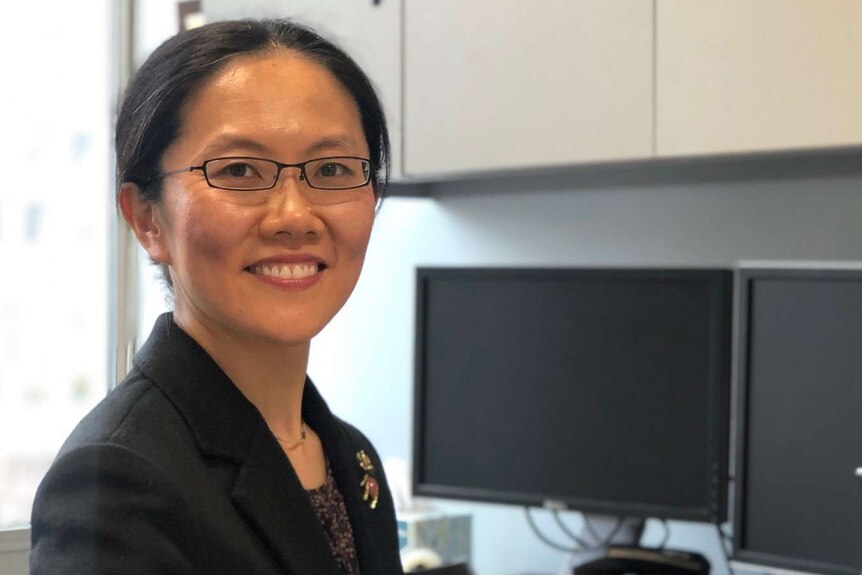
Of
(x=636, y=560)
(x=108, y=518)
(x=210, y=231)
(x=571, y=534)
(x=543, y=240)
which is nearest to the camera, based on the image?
(x=108, y=518)

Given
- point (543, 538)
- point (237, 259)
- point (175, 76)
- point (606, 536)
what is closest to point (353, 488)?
point (237, 259)

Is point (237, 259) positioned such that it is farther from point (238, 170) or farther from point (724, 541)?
point (724, 541)

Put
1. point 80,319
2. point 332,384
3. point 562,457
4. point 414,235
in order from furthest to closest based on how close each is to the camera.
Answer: point 332,384, point 414,235, point 80,319, point 562,457

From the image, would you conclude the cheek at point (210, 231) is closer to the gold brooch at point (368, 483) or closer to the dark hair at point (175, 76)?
the dark hair at point (175, 76)

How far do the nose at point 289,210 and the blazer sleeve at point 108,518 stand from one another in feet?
0.78

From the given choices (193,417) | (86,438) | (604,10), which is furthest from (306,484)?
(604,10)

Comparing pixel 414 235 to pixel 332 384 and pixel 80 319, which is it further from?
pixel 80 319

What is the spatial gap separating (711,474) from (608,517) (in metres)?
0.22

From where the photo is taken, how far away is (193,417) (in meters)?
0.99

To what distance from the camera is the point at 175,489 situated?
903 mm

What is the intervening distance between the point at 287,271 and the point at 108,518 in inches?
10.9

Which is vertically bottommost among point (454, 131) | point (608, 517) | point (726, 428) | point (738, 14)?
point (608, 517)

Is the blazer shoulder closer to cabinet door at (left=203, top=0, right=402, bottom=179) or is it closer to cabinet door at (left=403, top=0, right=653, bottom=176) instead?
cabinet door at (left=403, top=0, right=653, bottom=176)

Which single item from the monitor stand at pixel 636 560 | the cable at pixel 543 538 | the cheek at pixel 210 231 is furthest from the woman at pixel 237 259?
the cable at pixel 543 538
